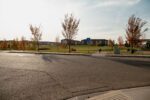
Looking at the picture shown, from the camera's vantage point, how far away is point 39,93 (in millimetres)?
6363

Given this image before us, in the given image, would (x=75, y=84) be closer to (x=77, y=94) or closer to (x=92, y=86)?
(x=92, y=86)

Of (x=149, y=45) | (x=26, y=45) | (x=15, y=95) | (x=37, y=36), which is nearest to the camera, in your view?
(x=15, y=95)

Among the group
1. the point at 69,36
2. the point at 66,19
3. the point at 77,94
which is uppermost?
the point at 66,19

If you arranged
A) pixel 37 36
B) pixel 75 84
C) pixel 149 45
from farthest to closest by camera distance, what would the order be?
pixel 149 45, pixel 37 36, pixel 75 84

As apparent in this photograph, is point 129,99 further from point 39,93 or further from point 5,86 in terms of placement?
point 5,86

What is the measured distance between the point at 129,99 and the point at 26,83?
171 inches

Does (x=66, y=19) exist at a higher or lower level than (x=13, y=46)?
higher

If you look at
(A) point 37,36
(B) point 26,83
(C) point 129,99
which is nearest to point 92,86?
(C) point 129,99

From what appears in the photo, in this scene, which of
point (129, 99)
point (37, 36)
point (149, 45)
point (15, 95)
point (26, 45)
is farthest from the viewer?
point (26, 45)

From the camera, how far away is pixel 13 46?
219ft

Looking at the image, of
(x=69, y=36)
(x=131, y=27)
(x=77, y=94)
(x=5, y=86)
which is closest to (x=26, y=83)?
(x=5, y=86)

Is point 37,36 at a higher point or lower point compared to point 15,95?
higher

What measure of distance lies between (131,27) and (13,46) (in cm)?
4504

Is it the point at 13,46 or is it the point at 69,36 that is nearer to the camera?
the point at 69,36
